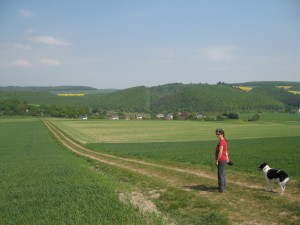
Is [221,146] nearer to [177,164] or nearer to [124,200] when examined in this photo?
[124,200]

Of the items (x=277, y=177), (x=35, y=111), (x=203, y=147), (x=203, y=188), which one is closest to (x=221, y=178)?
(x=203, y=188)

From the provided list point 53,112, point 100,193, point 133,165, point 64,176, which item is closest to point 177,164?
point 133,165

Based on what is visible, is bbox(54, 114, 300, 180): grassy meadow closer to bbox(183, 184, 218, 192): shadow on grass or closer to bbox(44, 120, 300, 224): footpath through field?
bbox(44, 120, 300, 224): footpath through field

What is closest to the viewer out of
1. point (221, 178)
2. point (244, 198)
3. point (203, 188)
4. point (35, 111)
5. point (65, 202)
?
point (65, 202)

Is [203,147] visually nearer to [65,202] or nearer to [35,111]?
[65,202]

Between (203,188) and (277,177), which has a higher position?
(277,177)

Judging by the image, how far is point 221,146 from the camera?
1352cm

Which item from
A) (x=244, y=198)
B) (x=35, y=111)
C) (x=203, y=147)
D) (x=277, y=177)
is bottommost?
(x=203, y=147)

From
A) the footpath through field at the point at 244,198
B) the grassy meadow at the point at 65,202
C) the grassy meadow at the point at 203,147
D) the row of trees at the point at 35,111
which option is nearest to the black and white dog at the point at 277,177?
the footpath through field at the point at 244,198

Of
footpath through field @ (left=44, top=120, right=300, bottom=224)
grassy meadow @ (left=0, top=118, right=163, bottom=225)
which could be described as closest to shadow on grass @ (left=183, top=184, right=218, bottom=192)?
footpath through field @ (left=44, top=120, right=300, bottom=224)

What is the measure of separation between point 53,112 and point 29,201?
15941 cm

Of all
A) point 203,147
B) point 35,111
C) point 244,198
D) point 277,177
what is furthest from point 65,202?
point 35,111

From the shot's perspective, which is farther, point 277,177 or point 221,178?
point 221,178

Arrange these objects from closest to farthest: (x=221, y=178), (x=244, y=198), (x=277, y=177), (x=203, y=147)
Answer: (x=244, y=198) → (x=277, y=177) → (x=221, y=178) → (x=203, y=147)
